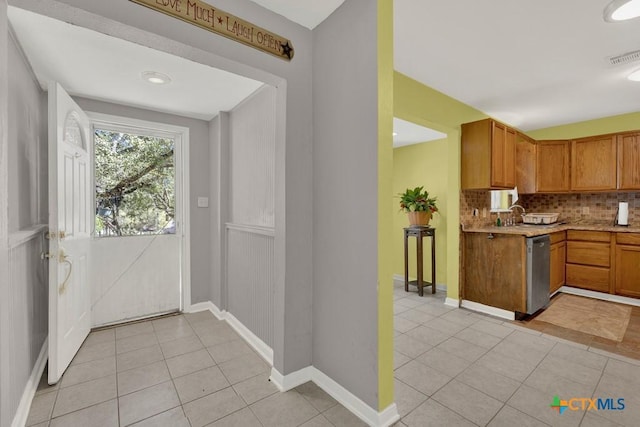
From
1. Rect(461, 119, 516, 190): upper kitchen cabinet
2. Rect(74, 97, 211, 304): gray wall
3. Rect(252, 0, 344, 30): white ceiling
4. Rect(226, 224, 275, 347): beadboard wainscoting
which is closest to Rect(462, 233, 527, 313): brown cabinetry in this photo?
Rect(461, 119, 516, 190): upper kitchen cabinet

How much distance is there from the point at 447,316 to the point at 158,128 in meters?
3.89

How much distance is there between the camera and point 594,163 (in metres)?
4.15

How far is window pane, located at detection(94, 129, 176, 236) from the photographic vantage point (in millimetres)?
3084

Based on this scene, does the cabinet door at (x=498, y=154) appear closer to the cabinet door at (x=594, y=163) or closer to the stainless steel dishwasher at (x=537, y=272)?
the stainless steel dishwasher at (x=537, y=272)

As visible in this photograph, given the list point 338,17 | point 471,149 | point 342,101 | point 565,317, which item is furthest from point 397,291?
point 338,17

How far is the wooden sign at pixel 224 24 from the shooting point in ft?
4.67

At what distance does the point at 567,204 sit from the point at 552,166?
0.81 m

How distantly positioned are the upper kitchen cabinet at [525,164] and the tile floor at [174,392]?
4089mm

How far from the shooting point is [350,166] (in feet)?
5.83

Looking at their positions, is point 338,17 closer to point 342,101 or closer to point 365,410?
point 342,101

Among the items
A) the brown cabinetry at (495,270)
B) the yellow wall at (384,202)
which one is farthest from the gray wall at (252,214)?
the brown cabinetry at (495,270)

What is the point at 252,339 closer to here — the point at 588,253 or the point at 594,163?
the point at 588,253

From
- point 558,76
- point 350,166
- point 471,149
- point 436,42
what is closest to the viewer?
point 350,166

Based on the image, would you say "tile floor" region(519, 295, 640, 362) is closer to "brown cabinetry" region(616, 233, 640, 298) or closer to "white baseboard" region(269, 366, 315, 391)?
"brown cabinetry" region(616, 233, 640, 298)
